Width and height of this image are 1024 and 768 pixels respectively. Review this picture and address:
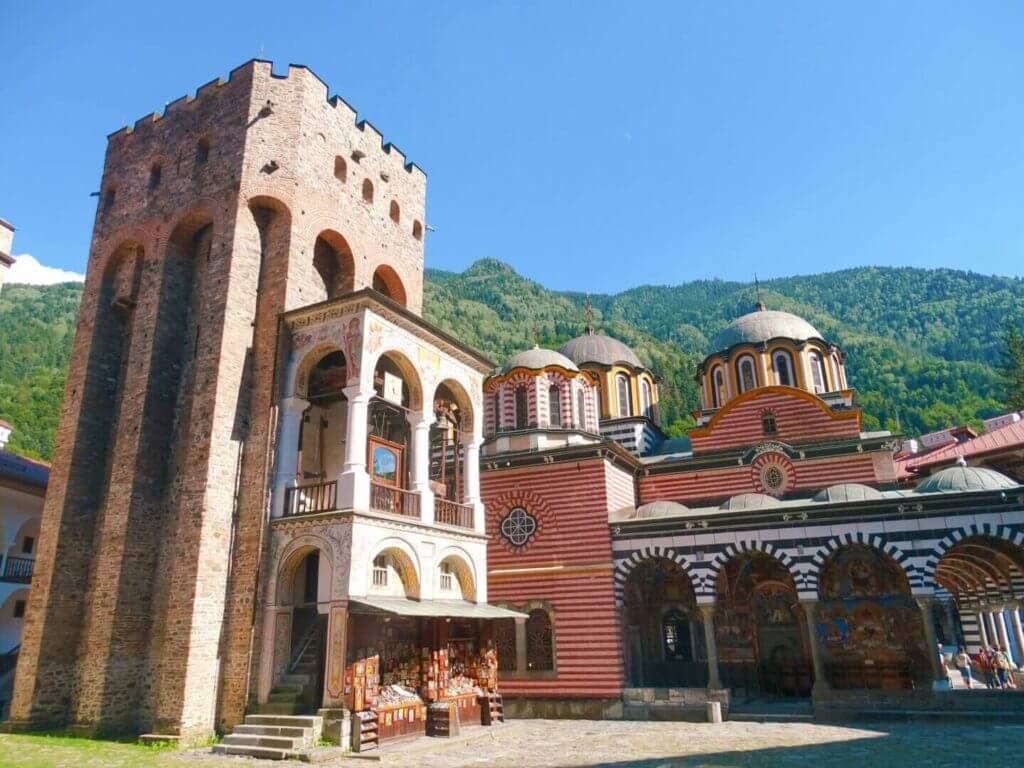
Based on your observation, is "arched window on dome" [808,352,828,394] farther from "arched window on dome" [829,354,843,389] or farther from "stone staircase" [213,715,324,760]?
"stone staircase" [213,715,324,760]

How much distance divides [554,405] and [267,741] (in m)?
13.2

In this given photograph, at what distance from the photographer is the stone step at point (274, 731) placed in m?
11.4

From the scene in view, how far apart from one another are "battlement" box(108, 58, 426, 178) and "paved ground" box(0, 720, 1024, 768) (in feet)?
44.2

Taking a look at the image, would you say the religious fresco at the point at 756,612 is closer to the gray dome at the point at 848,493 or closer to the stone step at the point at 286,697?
the gray dome at the point at 848,493

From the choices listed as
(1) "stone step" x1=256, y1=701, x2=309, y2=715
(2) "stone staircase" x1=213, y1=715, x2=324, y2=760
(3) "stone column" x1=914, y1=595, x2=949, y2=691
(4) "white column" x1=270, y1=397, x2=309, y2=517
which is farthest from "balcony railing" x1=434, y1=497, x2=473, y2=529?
(3) "stone column" x1=914, y1=595, x2=949, y2=691

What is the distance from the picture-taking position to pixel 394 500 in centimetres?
1445

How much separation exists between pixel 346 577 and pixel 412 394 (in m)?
4.36

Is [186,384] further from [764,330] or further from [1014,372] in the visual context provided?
[1014,372]

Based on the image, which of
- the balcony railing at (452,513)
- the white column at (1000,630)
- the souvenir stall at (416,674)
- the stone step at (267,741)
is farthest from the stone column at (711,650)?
the white column at (1000,630)

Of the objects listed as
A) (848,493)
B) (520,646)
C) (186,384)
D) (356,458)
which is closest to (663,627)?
(520,646)

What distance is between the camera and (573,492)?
18938mm

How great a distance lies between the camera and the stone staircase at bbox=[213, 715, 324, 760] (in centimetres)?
1116

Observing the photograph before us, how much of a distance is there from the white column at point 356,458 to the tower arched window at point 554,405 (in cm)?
926

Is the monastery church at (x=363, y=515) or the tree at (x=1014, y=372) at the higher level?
the tree at (x=1014, y=372)
